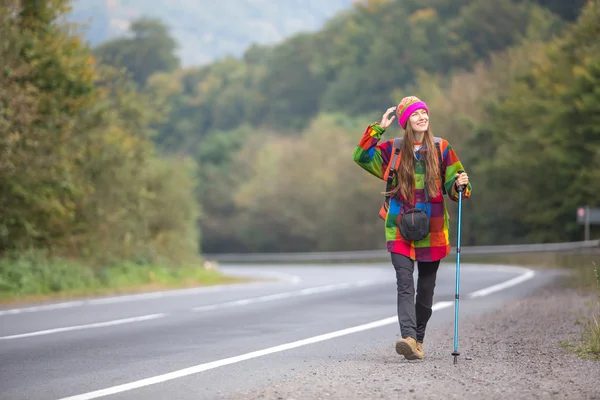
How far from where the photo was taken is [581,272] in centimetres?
2336

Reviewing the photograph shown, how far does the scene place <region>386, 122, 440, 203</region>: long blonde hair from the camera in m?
9.21

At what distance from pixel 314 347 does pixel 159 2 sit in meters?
187

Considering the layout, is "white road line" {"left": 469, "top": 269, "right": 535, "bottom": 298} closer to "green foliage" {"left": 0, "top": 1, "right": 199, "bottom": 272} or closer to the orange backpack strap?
"green foliage" {"left": 0, "top": 1, "right": 199, "bottom": 272}

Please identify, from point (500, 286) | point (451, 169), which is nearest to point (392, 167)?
point (451, 169)

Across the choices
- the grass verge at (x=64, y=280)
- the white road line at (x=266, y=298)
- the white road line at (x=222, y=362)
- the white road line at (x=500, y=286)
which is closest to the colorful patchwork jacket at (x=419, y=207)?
the white road line at (x=222, y=362)

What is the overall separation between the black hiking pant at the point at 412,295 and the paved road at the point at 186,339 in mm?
715

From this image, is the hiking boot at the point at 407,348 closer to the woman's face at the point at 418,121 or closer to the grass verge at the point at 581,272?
the grass verge at the point at 581,272

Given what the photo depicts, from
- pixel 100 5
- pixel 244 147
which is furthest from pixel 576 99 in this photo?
pixel 100 5

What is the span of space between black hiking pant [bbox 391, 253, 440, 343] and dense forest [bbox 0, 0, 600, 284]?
39.6 ft

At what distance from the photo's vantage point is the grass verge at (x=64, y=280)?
20.9 meters

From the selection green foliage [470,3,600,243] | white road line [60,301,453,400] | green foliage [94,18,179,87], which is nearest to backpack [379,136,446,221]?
white road line [60,301,453,400]

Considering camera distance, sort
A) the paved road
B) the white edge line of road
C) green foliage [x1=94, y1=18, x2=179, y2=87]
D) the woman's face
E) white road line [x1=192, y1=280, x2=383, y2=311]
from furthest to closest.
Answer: green foliage [x1=94, y1=18, x2=179, y2=87] → white road line [x1=192, y1=280, x2=383, y2=311] → the woman's face → the paved road → the white edge line of road

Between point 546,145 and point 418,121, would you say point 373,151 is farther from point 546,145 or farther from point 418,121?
point 546,145

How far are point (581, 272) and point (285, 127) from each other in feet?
280
